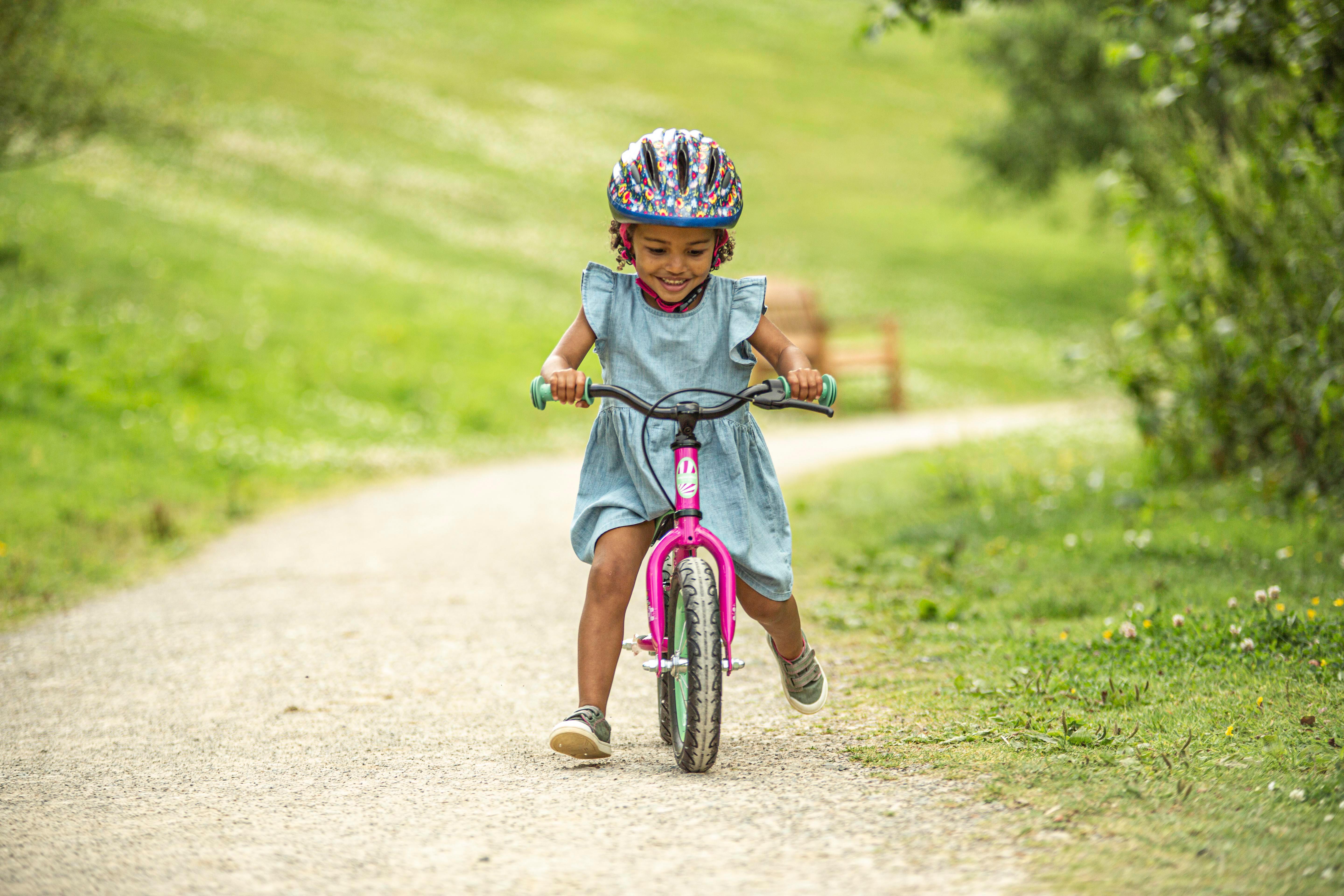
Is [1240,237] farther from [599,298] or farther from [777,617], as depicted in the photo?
[599,298]

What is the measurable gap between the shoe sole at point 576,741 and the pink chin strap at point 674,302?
4.54 feet

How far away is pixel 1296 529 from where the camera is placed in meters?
6.57

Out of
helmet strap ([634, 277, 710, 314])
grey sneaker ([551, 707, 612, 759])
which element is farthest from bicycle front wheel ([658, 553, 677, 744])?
helmet strap ([634, 277, 710, 314])

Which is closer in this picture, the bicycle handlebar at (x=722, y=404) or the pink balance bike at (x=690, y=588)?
the pink balance bike at (x=690, y=588)

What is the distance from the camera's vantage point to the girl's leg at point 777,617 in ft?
13.3

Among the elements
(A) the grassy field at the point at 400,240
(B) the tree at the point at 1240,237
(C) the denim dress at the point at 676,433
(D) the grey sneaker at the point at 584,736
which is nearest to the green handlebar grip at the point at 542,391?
(C) the denim dress at the point at 676,433

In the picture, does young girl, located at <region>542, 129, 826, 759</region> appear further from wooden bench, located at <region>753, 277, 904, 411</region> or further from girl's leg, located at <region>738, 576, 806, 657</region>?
wooden bench, located at <region>753, 277, 904, 411</region>

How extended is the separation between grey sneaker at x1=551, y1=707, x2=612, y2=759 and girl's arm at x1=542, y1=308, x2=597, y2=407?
38.8 inches

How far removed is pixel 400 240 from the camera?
24.8m

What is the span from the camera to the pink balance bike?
12.0 feet

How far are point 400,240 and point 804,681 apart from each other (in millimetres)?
21963

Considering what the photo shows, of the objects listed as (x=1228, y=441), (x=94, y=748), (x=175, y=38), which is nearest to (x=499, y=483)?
(x=1228, y=441)

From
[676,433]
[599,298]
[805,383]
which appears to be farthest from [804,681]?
[599,298]

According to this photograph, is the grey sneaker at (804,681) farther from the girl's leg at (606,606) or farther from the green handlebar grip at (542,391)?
the green handlebar grip at (542,391)
